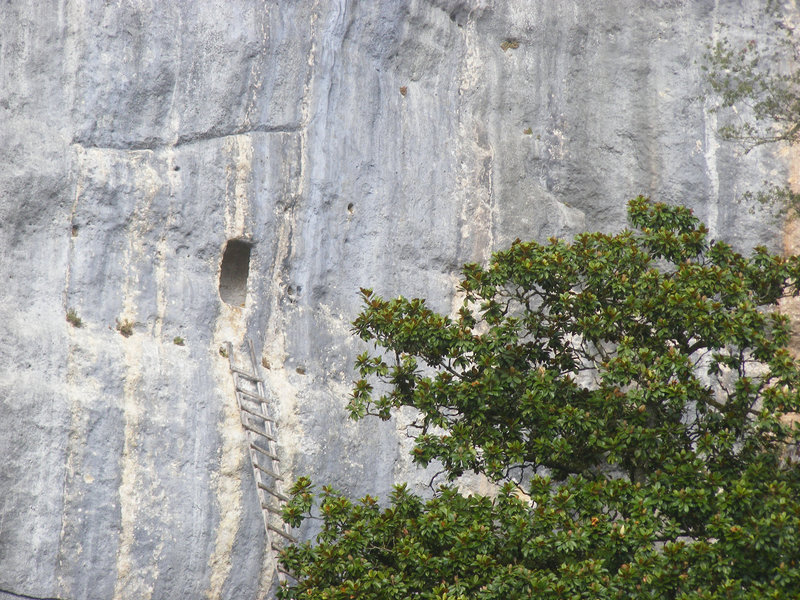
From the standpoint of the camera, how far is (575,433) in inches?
423

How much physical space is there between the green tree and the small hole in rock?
4.65 m

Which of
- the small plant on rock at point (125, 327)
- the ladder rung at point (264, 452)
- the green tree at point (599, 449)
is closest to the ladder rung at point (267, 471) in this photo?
the ladder rung at point (264, 452)

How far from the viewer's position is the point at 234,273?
15.5 m

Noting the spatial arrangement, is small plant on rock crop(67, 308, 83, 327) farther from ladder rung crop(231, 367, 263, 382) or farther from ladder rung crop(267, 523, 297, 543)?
ladder rung crop(267, 523, 297, 543)

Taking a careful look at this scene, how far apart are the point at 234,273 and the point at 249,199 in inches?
52.8

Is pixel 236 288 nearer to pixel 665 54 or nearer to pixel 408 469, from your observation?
pixel 408 469

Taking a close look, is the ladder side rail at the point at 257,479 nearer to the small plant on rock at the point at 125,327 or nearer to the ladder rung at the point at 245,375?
Answer: the ladder rung at the point at 245,375

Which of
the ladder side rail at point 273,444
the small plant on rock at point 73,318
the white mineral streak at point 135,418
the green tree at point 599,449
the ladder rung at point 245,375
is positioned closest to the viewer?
the green tree at point 599,449

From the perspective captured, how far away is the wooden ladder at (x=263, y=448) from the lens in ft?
44.6

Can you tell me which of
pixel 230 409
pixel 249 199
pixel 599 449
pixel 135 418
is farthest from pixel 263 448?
pixel 599 449

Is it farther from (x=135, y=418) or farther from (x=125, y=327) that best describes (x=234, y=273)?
(x=135, y=418)

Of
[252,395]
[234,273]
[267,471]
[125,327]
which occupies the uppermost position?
[234,273]

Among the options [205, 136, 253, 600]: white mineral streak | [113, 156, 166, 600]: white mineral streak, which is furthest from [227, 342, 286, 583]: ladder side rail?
[113, 156, 166, 600]: white mineral streak

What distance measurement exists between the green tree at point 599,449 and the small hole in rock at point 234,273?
183 inches
